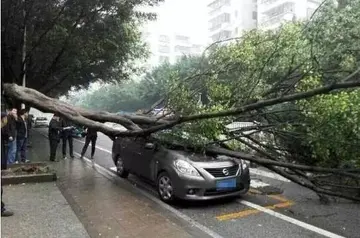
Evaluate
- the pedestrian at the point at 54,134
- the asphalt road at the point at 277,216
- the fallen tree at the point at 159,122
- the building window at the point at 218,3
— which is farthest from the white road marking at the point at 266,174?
the building window at the point at 218,3

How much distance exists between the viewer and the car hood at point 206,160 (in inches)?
280

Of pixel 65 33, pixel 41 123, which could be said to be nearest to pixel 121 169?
pixel 65 33

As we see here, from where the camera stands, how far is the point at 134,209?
6.74 m

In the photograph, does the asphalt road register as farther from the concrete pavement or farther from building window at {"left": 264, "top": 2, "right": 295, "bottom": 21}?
building window at {"left": 264, "top": 2, "right": 295, "bottom": 21}

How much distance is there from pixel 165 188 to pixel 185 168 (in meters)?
0.65

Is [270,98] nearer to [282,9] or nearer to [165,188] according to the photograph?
[165,188]

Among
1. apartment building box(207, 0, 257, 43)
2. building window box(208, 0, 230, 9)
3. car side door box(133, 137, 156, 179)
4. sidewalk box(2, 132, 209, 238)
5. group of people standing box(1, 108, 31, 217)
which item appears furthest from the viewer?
building window box(208, 0, 230, 9)

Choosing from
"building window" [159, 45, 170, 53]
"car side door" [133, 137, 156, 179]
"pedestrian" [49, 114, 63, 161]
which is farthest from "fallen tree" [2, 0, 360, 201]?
"building window" [159, 45, 170, 53]

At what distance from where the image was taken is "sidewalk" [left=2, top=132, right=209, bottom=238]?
18.4ft

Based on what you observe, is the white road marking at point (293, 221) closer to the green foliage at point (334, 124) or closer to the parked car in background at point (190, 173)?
the parked car in background at point (190, 173)

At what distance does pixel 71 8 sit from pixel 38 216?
29.9 ft

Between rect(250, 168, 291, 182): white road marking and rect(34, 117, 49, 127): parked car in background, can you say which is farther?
rect(34, 117, 49, 127): parked car in background

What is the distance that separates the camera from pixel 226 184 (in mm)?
7102

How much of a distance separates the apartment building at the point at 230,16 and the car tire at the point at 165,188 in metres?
53.0
